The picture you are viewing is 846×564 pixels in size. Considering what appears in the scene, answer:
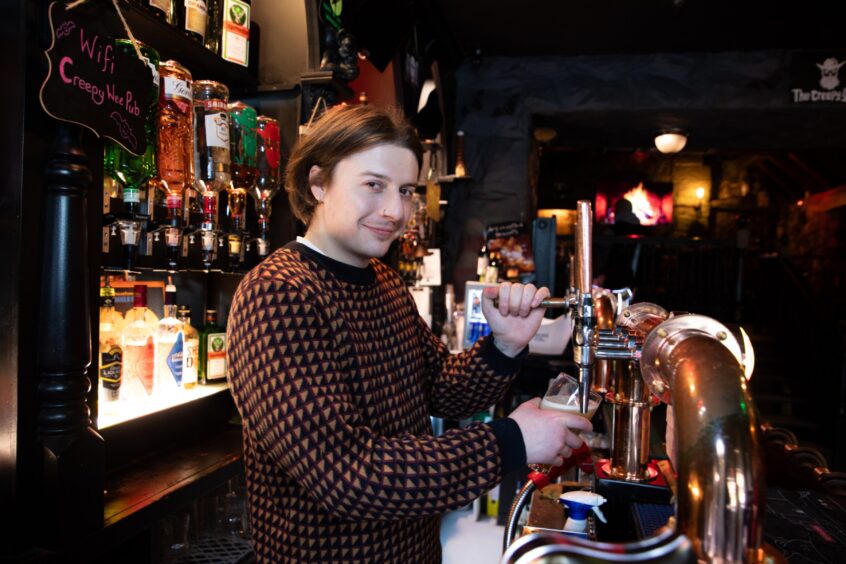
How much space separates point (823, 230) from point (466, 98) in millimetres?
8821

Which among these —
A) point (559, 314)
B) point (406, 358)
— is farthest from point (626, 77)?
point (406, 358)

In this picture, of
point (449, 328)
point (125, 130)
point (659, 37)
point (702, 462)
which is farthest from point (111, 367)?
point (659, 37)

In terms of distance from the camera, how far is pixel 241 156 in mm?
1984

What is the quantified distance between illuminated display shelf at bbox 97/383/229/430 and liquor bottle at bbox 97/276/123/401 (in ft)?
0.13

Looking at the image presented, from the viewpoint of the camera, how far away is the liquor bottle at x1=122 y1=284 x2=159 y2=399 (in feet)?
6.15

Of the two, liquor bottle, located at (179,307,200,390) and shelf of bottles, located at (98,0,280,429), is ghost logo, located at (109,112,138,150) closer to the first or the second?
shelf of bottles, located at (98,0,280,429)

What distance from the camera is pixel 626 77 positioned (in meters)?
4.92

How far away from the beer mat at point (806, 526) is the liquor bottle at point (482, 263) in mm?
3561

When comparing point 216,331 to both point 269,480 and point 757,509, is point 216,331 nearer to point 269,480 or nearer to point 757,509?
point 269,480

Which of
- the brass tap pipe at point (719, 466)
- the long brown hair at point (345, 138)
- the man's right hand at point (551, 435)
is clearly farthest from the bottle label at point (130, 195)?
the brass tap pipe at point (719, 466)

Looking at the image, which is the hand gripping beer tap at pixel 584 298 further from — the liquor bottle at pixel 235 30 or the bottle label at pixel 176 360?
the liquor bottle at pixel 235 30

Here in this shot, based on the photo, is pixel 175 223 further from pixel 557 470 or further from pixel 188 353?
pixel 557 470

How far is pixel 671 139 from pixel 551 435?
5.14m

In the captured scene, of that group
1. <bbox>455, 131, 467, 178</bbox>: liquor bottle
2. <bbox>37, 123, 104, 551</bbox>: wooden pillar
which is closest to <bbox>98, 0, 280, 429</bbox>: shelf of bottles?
<bbox>37, 123, 104, 551</bbox>: wooden pillar
